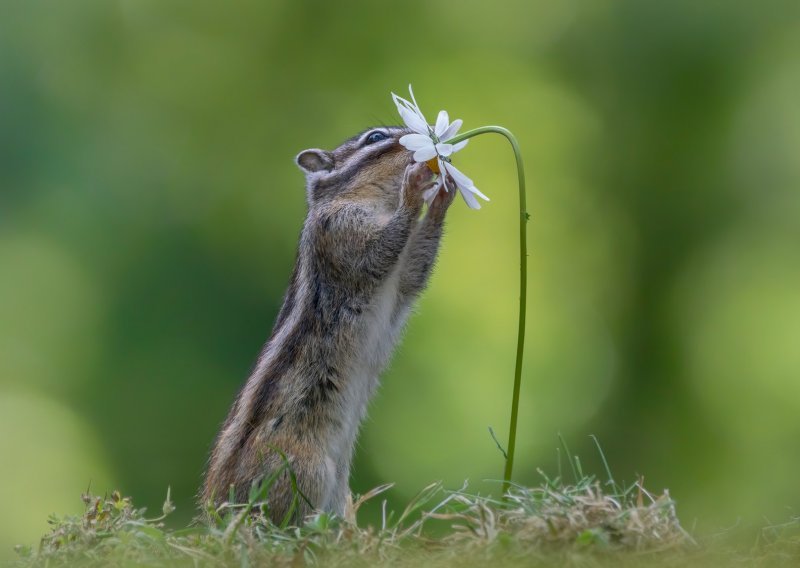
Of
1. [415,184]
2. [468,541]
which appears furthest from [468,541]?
[415,184]

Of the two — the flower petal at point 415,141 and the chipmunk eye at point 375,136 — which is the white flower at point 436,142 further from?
the chipmunk eye at point 375,136

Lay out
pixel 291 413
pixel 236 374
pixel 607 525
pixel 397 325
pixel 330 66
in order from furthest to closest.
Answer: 1. pixel 330 66
2. pixel 236 374
3. pixel 397 325
4. pixel 291 413
5. pixel 607 525


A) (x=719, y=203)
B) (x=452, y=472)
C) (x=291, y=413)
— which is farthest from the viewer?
(x=719, y=203)

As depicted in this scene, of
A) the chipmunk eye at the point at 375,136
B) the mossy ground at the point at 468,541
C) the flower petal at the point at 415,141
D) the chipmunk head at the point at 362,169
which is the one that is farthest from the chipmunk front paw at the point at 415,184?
the mossy ground at the point at 468,541

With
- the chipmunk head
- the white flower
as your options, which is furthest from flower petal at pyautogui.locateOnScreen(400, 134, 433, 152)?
the chipmunk head

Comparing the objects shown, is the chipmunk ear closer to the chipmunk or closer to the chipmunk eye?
the chipmunk

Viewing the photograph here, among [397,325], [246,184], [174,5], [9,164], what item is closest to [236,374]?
[246,184]

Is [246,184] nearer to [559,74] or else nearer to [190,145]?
[190,145]
